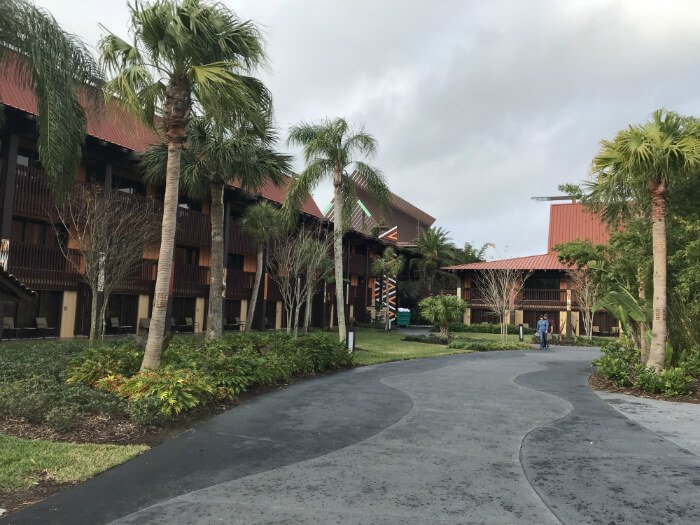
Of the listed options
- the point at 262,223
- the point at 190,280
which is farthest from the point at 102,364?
the point at 190,280

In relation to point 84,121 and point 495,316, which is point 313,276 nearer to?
point 84,121

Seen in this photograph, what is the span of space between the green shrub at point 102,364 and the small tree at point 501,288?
2428cm

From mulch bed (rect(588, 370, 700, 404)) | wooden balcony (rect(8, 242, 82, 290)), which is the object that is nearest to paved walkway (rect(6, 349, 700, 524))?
mulch bed (rect(588, 370, 700, 404))

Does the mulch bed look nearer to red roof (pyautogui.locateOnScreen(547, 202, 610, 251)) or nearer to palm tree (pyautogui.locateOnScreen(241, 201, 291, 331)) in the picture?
palm tree (pyautogui.locateOnScreen(241, 201, 291, 331))

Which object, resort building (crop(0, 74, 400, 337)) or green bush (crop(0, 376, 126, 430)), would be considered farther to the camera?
resort building (crop(0, 74, 400, 337))

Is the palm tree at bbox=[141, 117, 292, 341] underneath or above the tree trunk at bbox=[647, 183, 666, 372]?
above

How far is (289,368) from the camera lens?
471 inches

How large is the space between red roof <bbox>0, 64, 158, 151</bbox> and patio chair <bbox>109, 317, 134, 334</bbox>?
707 cm

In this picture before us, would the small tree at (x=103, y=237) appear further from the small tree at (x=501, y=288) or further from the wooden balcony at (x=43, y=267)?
the small tree at (x=501, y=288)

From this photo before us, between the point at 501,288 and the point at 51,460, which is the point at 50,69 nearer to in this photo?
the point at 51,460

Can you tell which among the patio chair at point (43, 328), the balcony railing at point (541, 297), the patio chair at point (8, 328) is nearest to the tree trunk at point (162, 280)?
the patio chair at point (8, 328)

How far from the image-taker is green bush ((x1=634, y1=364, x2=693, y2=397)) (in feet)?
34.5

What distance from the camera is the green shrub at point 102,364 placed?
9008 mm

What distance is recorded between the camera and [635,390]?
11.3 m
